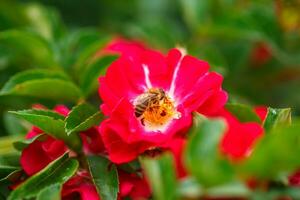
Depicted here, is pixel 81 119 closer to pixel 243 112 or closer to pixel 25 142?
pixel 25 142

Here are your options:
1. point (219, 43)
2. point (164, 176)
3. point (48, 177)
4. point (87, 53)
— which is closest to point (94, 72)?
point (87, 53)

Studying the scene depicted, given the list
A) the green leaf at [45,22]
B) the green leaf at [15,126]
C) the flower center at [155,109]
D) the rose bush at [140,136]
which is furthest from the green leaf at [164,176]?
the green leaf at [45,22]

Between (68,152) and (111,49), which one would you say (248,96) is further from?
(68,152)

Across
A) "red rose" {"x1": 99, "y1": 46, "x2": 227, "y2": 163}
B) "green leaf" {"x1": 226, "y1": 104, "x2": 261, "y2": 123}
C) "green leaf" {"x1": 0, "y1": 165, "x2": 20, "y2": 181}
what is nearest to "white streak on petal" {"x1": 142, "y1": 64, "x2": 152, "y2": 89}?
"red rose" {"x1": 99, "y1": 46, "x2": 227, "y2": 163}

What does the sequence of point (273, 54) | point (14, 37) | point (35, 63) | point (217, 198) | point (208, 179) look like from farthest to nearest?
1. point (273, 54)
2. point (35, 63)
3. point (14, 37)
4. point (217, 198)
5. point (208, 179)

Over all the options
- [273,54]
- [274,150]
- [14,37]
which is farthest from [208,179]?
[273,54]

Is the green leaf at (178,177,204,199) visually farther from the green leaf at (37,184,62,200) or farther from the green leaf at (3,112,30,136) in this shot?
A: the green leaf at (3,112,30,136)
